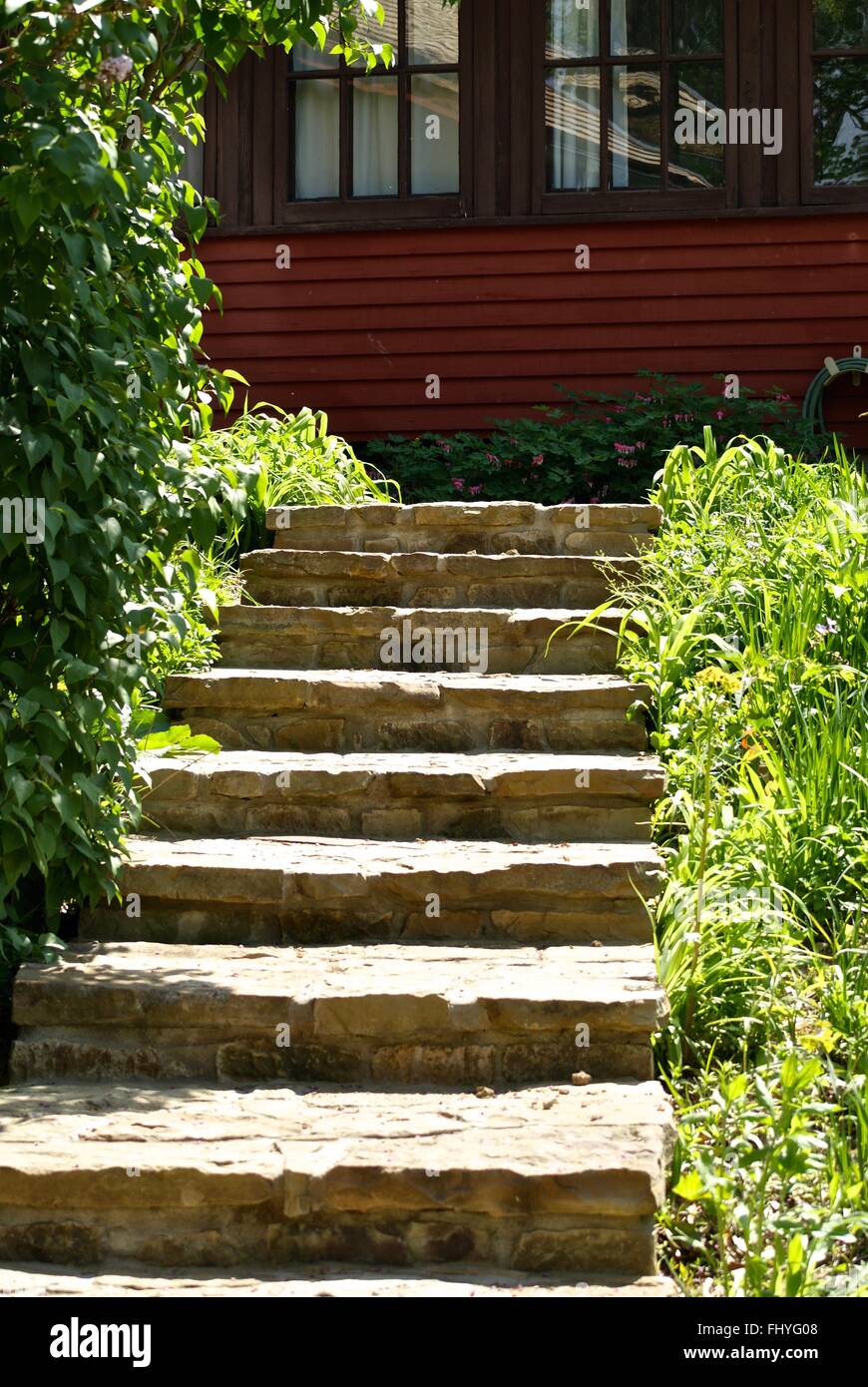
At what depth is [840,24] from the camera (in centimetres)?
738

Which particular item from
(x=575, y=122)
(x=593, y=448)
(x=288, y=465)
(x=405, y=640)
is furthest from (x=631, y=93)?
(x=405, y=640)

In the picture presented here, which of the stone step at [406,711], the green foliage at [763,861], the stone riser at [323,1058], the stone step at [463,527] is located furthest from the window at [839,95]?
the stone riser at [323,1058]

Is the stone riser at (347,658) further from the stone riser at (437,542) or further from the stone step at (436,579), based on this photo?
the stone riser at (437,542)

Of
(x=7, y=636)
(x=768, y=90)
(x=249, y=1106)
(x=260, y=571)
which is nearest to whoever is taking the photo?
(x=249, y=1106)

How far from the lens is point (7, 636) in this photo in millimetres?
3123

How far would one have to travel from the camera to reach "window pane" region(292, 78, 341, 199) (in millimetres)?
7820

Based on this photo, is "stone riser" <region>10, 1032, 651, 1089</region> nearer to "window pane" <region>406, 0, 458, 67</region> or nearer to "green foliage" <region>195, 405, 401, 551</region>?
"green foliage" <region>195, 405, 401, 551</region>

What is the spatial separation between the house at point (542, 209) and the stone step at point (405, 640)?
3188 mm

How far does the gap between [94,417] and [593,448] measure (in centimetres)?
429

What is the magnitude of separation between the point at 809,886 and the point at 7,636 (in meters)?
1.90

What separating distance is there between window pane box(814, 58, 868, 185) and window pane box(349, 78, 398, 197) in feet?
7.09

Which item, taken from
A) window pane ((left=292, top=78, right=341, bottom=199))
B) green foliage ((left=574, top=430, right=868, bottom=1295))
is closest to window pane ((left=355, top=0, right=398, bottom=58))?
window pane ((left=292, top=78, right=341, bottom=199))

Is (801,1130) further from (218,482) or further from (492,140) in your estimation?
(492,140)

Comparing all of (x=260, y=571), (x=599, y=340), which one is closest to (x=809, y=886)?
(x=260, y=571)
